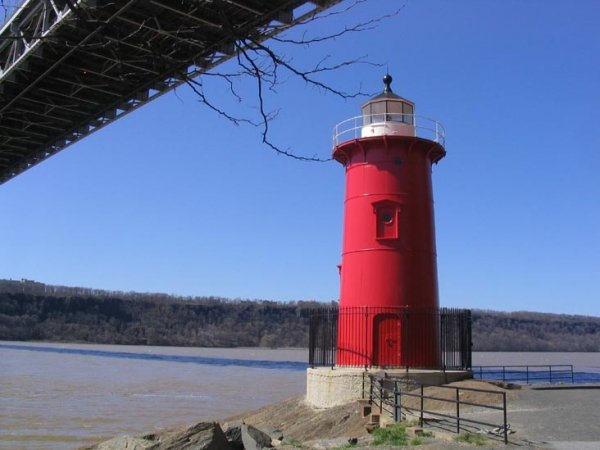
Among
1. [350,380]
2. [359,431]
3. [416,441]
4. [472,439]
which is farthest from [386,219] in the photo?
[472,439]

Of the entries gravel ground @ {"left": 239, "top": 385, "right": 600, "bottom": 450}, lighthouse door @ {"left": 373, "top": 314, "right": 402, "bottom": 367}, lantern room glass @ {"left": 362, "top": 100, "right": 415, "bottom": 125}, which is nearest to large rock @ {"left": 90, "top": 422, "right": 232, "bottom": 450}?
gravel ground @ {"left": 239, "top": 385, "right": 600, "bottom": 450}

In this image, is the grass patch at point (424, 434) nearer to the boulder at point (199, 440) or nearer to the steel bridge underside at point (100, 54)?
the boulder at point (199, 440)

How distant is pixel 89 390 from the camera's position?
37.2 metres

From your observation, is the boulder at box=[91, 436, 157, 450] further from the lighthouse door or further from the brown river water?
the brown river water

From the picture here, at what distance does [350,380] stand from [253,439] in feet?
16.7

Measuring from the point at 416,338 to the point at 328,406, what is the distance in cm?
262

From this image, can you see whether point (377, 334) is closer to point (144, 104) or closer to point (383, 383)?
point (383, 383)

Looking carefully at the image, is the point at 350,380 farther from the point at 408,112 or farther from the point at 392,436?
the point at 408,112

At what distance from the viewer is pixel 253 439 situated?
11164 millimetres

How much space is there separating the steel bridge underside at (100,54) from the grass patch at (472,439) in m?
5.74

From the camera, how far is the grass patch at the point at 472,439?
9.19 meters

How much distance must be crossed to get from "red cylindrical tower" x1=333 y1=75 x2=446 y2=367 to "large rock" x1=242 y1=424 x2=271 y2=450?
220 inches

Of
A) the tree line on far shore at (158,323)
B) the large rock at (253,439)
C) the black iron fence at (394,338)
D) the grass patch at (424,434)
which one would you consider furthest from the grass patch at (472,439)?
the tree line on far shore at (158,323)

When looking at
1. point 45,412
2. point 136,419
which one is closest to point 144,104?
point 136,419
